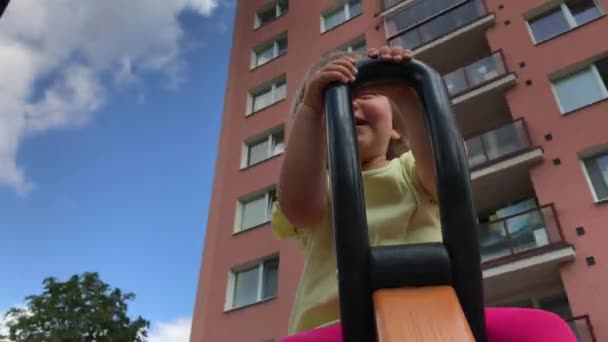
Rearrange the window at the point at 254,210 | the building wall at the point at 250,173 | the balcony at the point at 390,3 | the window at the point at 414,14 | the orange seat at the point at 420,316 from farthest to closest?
the balcony at the point at 390,3
the window at the point at 414,14
the window at the point at 254,210
the building wall at the point at 250,173
the orange seat at the point at 420,316

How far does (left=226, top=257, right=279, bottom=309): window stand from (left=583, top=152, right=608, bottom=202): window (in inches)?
253

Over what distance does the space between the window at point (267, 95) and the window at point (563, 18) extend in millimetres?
6781

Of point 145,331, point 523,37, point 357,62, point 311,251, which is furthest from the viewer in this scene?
point 145,331

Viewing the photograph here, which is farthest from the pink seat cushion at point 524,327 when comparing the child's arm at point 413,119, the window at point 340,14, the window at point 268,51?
the window at point 268,51

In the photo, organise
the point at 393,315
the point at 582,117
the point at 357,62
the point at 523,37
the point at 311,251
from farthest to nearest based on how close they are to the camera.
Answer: the point at 523,37 → the point at 582,117 → the point at 311,251 → the point at 357,62 → the point at 393,315

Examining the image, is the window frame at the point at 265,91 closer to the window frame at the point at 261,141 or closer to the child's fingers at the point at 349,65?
the window frame at the point at 261,141

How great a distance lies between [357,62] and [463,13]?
1349 cm

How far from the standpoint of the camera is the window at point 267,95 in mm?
15969

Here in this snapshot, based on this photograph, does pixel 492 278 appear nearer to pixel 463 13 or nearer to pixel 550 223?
pixel 550 223

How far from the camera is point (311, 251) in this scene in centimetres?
117

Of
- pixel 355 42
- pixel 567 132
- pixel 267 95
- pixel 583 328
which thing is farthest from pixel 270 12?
pixel 583 328

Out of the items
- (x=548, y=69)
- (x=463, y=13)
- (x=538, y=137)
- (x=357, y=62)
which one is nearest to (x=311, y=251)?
(x=357, y=62)

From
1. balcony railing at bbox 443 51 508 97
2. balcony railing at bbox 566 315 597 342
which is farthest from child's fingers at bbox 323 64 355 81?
balcony railing at bbox 443 51 508 97

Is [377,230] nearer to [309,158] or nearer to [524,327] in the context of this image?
[309,158]
